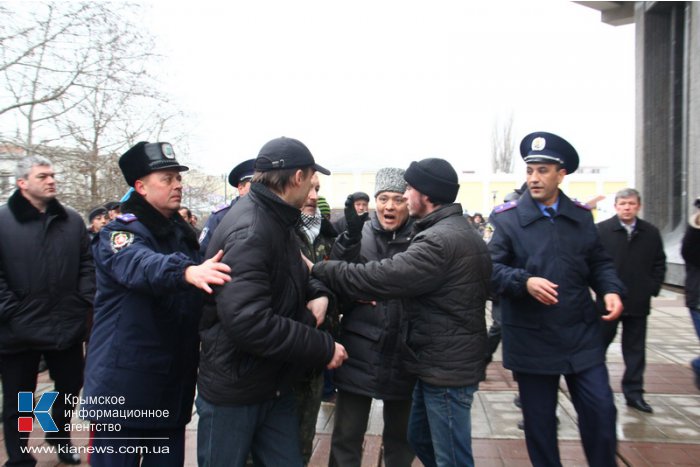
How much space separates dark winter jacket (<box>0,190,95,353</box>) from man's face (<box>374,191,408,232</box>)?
7.02 feet

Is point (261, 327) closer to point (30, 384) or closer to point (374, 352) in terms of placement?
point (374, 352)

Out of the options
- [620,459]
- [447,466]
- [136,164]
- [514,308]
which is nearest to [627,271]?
[620,459]

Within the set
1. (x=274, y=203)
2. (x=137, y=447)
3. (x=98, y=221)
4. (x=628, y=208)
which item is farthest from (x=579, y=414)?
(x=98, y=221)

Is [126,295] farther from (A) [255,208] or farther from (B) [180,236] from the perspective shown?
(A) [255,208]

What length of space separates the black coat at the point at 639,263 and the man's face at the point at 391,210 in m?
2.70

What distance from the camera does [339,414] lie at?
9.47 ft

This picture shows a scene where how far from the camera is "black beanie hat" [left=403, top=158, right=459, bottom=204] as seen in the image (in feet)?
8.65

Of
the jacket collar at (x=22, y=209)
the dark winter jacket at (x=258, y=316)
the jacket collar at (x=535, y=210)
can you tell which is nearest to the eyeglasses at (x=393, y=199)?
the jacket collar at (x=535, y=210)

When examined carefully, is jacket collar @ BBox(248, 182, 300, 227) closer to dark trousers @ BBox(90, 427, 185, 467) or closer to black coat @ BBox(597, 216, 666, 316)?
dark trousers @ BBox(90, 427, 185, 467)

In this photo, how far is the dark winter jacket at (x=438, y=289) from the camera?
241cm

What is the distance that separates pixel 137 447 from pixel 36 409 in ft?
5.16

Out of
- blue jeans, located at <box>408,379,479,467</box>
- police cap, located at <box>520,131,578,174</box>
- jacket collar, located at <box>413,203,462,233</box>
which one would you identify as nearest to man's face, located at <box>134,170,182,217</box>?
jacket collar, located at <box>413,203,462,233</box>

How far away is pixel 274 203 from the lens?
6.89 feet

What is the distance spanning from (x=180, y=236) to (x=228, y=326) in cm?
94
